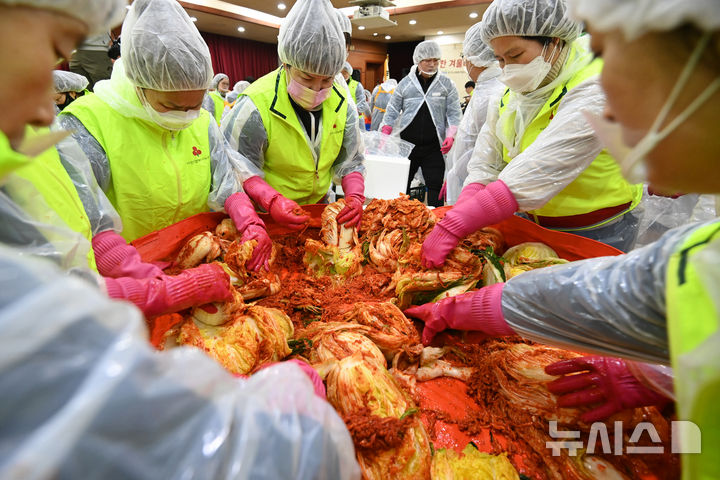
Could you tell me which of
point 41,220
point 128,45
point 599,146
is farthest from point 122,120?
point 599,146

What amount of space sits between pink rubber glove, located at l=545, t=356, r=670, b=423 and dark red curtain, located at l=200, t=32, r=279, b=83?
667 inches

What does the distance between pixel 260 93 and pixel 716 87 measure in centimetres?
248

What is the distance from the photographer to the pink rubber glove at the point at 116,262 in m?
1.64

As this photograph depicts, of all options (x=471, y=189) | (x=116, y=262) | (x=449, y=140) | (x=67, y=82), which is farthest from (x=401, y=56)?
(x=116, y=262)

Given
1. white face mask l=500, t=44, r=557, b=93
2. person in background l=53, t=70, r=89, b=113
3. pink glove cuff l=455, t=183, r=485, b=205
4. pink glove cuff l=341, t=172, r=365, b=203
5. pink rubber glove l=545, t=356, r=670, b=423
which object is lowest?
pink rubber glove l=545, t=356, r=670, b=423

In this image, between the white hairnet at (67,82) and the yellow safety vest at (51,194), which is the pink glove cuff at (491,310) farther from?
the white hairnet at (67,82)

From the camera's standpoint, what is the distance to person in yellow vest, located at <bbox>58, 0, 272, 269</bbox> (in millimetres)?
1869

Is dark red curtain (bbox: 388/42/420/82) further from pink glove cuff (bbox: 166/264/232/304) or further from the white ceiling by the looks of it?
pink glove cuff (bbox: 166/264/232/304)

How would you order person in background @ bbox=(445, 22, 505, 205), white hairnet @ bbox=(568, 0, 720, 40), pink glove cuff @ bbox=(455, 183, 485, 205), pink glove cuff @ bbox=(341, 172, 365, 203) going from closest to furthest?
white hairnet @ bbox=(568, 0, 720, 40)
pink glove cuff @ bbox=(455, 183, 485, 205)
pink glove cuff @ bbox=(341, 172, 365, 203)
person in background @ bbox=(445, 22, 505, 205)

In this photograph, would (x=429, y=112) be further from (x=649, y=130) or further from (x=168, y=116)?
(x=649, y=130)

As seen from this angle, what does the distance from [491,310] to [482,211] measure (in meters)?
0.69

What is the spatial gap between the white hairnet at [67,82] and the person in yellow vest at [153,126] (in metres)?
3.97

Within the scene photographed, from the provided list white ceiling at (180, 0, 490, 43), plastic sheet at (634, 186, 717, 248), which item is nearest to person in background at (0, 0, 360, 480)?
plastic sheet at (634, 186, 717, 248)

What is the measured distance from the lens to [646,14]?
61cm
